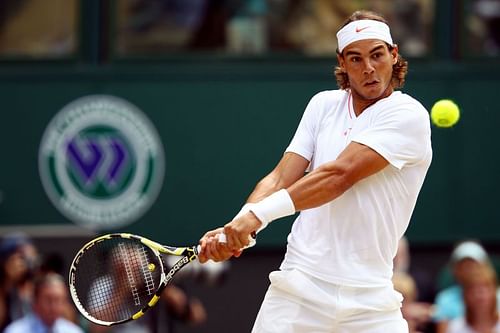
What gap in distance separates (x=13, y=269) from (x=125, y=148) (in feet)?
3.64

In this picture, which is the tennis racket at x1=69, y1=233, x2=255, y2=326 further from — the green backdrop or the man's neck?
the green backdrop

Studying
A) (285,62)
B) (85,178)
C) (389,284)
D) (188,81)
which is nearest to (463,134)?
(285,62)

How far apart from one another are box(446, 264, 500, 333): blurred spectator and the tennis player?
110 inches

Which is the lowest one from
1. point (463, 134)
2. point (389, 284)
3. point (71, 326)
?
point (71, 326)

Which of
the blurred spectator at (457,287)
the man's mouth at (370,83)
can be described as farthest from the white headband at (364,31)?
the blurred spectator at (457,287)

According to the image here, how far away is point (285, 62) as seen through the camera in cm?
909

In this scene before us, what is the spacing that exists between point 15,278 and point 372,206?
3.74 m

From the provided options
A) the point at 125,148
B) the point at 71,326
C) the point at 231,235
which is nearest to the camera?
the point at 231,235

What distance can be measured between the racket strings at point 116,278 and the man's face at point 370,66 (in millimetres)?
1118

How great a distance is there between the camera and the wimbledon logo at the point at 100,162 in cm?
898

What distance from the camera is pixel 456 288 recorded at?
8.55m

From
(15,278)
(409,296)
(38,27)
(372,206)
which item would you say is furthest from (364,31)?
(38,27)

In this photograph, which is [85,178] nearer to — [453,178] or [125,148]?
[125,148]

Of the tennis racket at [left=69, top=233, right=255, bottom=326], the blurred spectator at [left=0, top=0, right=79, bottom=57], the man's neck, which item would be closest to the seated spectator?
the tennis racket at [left=69, top=233, right=255, bottom=326]
